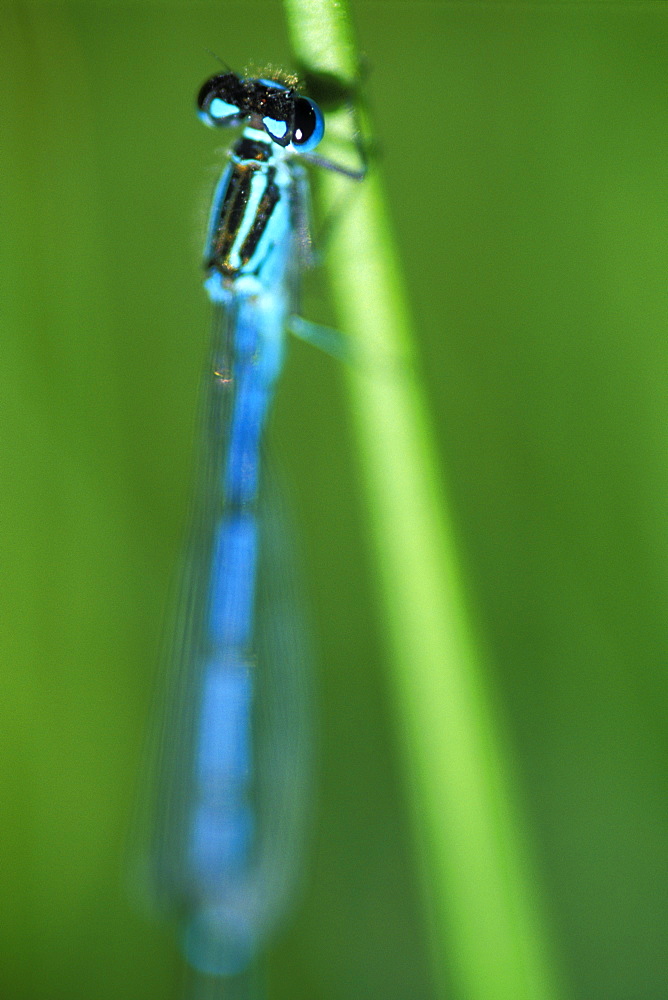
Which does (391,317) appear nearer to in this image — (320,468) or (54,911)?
(320,468)

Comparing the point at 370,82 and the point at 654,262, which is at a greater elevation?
the point at 370,82

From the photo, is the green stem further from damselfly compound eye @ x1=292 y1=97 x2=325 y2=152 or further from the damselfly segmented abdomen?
the damselfly segmented abdomen

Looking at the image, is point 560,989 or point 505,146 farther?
point 505,146

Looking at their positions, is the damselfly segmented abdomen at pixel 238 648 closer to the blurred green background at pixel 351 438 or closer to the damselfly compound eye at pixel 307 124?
the blurred green background at pixel 351 438

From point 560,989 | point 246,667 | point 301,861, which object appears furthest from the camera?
point 246,667

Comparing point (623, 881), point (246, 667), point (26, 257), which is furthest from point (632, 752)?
point (26, 257)

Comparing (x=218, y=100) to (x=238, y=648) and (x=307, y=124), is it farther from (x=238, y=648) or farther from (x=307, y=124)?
(x=238, y=648)
